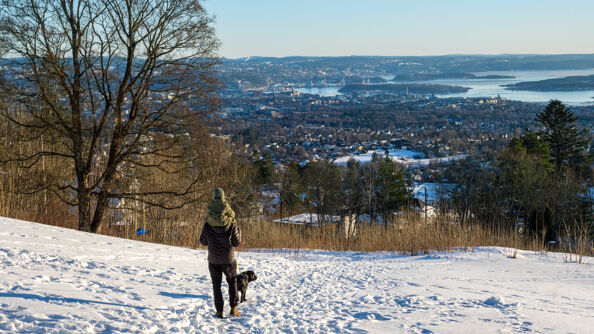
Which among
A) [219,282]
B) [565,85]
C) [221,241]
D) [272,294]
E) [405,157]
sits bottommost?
[405,157]

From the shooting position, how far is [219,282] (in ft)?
19.2

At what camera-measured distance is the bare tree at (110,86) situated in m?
14.0

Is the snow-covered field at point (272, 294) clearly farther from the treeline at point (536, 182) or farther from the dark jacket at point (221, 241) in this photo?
the treeline at point (536, 182)

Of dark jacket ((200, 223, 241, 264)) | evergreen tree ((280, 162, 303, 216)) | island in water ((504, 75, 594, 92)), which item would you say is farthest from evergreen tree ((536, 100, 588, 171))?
island in water ((504, 75, 594, 92))

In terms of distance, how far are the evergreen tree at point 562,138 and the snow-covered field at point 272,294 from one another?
4334 centimetres

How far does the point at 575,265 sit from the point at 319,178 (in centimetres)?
3011

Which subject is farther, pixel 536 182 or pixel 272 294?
pixel 536 182

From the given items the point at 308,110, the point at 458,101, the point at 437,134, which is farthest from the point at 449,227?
the point at 458,101

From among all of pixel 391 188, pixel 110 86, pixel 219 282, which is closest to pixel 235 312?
pixel 219 282

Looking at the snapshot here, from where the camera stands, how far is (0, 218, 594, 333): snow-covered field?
193 inches

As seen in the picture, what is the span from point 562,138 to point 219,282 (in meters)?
50.4

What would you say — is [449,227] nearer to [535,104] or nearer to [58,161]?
[58,161]

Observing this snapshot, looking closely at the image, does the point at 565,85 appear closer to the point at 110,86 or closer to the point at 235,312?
the point at 110,86

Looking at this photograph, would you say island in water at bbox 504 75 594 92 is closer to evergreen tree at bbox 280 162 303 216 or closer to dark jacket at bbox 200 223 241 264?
evergreen tree at bbox 280 162 303 216
